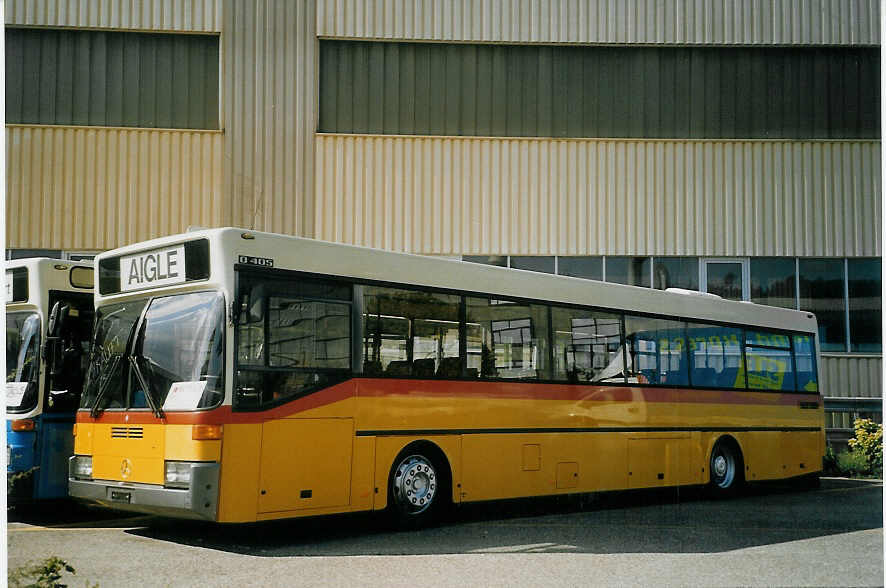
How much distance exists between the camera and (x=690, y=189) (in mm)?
16359

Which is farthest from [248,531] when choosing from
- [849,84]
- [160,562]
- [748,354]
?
[849,84]

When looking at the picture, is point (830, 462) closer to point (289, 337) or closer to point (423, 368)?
point (423, 368)

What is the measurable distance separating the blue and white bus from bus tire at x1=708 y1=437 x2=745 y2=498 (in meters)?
7.92

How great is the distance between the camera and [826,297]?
16.7 m

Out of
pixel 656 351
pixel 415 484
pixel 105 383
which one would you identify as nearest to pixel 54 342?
pixel 105 383

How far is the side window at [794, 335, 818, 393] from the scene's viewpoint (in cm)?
1511

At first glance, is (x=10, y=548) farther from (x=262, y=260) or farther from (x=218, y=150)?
(x=218, y=150)

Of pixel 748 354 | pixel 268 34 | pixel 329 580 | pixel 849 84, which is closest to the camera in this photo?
pixel 329 580

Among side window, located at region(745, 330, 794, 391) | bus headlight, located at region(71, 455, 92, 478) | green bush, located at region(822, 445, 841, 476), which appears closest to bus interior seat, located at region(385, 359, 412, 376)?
bus headlight, located at region(71, 455, 92, 478)

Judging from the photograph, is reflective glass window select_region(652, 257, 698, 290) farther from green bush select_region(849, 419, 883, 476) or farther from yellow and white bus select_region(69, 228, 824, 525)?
yellow and white bus select_region(69, 228, 824, 525)

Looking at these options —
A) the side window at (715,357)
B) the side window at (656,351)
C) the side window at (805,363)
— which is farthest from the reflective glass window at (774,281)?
the side window at (656,351)

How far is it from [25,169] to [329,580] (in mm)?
9872

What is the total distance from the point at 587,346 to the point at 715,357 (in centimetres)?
254

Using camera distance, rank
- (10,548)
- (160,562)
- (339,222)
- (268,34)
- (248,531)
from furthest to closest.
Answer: (339,222) < (268,34) < (248,531) < (10,548) < (160,562)
